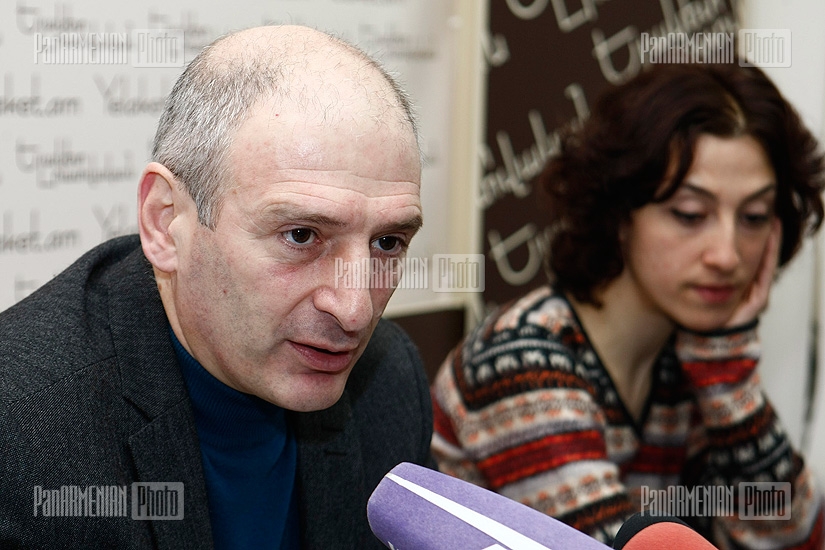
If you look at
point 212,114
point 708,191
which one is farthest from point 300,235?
point 708,191

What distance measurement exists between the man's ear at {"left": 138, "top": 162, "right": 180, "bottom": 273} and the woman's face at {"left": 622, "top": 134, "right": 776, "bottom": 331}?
42.8 inches

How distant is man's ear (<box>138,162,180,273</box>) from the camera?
41.8 inches

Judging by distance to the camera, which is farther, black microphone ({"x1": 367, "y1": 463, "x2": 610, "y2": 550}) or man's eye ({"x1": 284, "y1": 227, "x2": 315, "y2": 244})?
man's eye ({"x1": 284, "y1": 227, "x2": 315, "y2": 244})

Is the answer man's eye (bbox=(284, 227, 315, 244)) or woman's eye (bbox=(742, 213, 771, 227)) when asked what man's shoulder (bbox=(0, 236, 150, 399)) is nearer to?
man's eye (bbox=(284, 227, 315, 244))

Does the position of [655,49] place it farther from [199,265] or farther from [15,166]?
[199,265]

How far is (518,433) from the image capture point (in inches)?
65.9

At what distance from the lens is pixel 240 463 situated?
1152mm

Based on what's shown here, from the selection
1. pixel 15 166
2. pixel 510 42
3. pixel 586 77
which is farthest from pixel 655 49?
pixel 15 166

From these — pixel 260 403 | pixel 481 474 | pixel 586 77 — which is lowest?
pixel 481 474

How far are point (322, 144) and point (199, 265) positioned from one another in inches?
8.1

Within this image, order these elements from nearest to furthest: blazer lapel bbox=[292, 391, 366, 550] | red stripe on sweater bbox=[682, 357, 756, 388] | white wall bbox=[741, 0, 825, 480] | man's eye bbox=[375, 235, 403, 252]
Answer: man's eye bbox=[375, 235, 403, 252] → blazer lapel bbox=[292, 391, 366, 550] → red stripe on sweater bbox=[682, 357, 756, 388] → white wall bbox=[741, 0, 825, 480]

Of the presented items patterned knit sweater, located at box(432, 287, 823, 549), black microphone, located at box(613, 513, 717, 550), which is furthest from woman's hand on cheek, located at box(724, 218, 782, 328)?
black microphone, located at box(613, 513, 717, 550)

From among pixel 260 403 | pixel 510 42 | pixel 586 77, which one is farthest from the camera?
pixel 586 77

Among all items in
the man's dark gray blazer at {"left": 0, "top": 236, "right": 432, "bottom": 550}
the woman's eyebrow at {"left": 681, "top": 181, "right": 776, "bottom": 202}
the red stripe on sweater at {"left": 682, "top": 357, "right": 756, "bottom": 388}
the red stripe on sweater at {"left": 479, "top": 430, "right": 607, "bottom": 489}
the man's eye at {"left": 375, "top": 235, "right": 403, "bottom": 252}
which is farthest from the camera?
the red stripe on sweater at {"left": 682, "top": 357, "right": 756, "bottom": 388}
